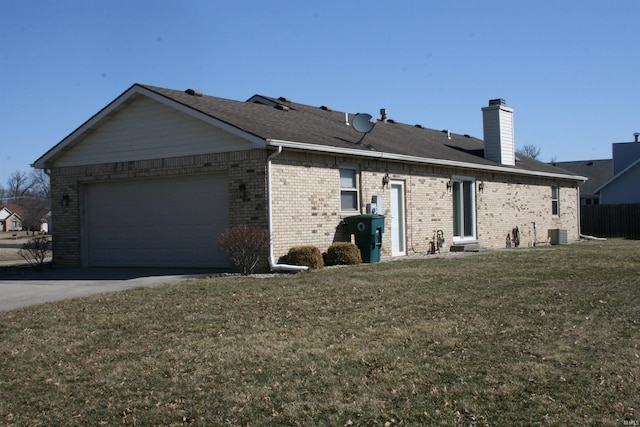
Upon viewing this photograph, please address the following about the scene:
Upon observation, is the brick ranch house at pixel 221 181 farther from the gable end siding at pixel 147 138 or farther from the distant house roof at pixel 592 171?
the distant house roof at pixel 592 171

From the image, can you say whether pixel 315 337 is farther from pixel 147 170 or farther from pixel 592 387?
pixel 147 170

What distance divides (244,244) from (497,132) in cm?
1345

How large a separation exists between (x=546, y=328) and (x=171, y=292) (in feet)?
20.2

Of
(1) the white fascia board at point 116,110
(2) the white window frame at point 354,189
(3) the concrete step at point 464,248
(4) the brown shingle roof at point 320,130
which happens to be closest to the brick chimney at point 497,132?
(4) the brown shingle roof at point 320,130

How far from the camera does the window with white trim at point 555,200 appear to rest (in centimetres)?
2723

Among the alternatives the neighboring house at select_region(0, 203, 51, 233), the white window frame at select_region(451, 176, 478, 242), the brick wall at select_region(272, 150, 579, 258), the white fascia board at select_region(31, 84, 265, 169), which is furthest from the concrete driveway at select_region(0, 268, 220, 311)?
the neighboring house at select_region(0, 203, 51, 233)

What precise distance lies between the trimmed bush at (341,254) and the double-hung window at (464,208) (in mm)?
6429

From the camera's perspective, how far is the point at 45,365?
23.4ft

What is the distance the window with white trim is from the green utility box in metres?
13.4

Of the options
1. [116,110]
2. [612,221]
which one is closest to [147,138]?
[116,110]

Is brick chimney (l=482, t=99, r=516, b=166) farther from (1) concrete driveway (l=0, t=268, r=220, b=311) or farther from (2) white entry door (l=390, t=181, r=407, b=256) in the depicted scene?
(1) concrete driveway (l=0, t=268, r=220, b=311)

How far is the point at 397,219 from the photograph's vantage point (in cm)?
1853

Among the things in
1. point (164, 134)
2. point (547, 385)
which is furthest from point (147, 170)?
point (547, 385)

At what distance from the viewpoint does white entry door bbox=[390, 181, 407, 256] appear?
18281mm
